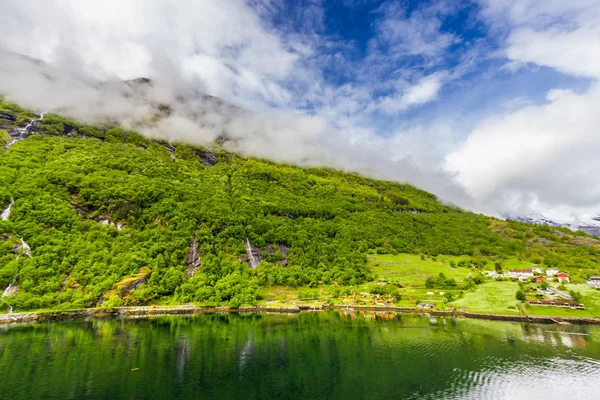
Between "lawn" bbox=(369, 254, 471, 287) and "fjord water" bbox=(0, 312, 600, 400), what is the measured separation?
148 ft

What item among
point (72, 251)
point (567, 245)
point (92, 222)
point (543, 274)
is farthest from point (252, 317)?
point (567, 245)

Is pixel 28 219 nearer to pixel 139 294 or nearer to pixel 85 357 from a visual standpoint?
pixel 139 294

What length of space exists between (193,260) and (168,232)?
52.4ft

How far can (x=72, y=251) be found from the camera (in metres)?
94.6

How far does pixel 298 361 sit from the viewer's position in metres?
44.9

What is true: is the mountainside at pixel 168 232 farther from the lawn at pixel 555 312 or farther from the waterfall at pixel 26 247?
the lawn at pixel 555 312

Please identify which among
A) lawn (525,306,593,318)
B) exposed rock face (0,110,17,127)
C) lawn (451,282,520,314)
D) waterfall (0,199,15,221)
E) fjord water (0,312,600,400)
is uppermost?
exposed rock face (0,110,17,127)

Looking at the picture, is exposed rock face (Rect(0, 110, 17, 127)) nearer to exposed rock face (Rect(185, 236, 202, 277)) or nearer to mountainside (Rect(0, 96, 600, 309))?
mountainside (Rect(0, 96, 600, 309))

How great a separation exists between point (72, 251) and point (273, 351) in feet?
267

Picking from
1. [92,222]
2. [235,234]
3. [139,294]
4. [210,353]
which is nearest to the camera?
[210,353]

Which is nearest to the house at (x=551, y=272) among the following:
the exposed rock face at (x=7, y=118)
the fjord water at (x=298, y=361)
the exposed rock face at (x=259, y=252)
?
the fjord water at (x=298, y=361)

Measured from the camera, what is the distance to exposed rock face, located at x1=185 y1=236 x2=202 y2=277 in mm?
108625

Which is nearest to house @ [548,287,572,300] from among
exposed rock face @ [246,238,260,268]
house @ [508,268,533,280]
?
house @ [508,268,533,280]

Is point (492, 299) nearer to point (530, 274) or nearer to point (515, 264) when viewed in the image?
point (530, 274)
